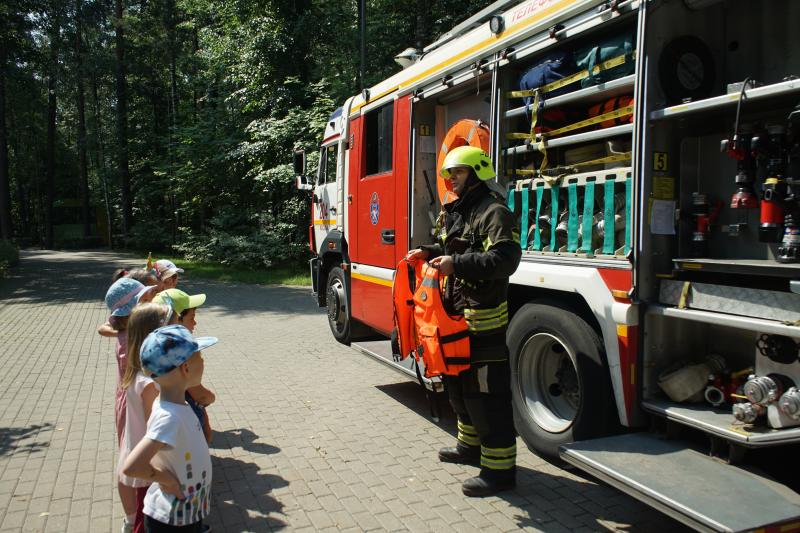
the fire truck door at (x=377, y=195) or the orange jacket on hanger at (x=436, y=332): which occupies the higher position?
the fire truck door at (x=377, y=195)

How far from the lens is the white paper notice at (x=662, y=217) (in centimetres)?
362

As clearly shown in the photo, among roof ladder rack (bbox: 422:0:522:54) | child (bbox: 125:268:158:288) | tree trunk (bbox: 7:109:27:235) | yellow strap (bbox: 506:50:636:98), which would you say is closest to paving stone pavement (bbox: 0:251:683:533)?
child (bbox: 125:268:158:288)

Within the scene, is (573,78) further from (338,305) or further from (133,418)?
(338,305)

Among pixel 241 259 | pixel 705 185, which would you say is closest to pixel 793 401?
pixel 705 185

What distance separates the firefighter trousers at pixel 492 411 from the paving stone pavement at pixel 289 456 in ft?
0.85

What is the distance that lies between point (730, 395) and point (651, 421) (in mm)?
479

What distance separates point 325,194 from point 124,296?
5.19m

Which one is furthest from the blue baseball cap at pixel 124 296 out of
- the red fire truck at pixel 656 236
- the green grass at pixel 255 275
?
the green grass at pixel 255 275

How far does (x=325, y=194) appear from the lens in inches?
334

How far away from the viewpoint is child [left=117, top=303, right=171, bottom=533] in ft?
9.58

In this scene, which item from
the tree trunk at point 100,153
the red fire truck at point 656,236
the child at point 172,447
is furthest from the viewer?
the tree trunk at point 100,153

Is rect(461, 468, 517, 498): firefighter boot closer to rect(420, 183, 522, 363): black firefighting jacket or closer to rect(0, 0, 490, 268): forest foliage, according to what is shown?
rect(420, 183, 522, 363): black firefighting jacket

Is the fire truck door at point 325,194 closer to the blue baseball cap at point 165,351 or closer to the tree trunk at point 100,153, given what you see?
the blue baseball cap at point 165,351

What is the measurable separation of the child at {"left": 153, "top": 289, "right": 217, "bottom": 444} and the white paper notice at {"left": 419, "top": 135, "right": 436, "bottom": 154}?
9.52 feet
